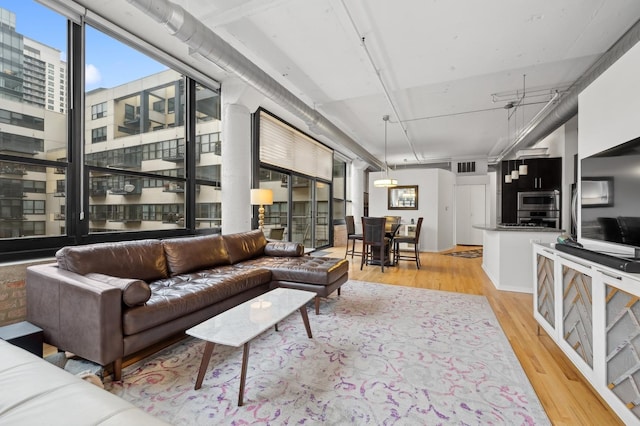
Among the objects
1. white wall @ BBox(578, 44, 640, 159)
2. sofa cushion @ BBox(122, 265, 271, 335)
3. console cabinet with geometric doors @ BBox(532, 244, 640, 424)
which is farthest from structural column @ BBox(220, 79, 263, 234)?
white wall @ BBox(578, 44, 640, 159)

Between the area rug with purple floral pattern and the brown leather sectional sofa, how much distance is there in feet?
0.93

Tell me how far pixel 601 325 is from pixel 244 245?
3.44 meters

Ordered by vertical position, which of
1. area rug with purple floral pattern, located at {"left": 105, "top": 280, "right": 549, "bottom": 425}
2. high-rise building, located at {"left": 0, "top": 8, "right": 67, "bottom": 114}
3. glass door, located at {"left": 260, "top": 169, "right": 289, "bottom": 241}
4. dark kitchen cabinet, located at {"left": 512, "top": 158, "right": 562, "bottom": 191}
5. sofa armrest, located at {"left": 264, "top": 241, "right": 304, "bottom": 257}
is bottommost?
area rug with purple floral pattern, located at {"left": 105, "top": 280, "right": 549, "bottom": 425}

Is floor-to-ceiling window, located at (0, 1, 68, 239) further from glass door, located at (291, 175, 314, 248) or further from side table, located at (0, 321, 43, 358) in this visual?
→ glass door, located at (291, 175, 314, 248)

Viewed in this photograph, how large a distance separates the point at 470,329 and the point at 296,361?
1750 millimetres

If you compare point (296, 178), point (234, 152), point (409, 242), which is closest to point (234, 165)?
point (234, 152)

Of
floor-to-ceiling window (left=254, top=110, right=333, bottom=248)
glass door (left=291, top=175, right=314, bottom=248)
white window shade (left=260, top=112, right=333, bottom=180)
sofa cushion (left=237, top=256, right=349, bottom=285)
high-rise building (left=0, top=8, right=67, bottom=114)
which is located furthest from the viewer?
glass door (left=291, top=175, right=314, bottom=248)

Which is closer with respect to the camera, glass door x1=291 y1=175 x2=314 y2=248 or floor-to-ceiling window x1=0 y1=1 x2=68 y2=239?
floor-to-ceiling window x1=0 y1=1 x2=68 y2=239

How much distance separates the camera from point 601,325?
1589mm

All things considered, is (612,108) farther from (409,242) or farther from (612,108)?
(409,242)

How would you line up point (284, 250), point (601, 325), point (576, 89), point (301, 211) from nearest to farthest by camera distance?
point (601, 325) < point (576, 89) < point (284, 250) < point (301, 211)

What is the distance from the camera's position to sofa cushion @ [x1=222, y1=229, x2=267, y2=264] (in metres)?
3.59

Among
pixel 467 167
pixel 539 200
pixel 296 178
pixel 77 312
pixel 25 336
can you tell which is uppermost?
pixel 467 167

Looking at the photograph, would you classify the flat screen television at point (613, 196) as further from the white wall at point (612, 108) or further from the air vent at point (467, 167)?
the air vent at point (467, 167)
